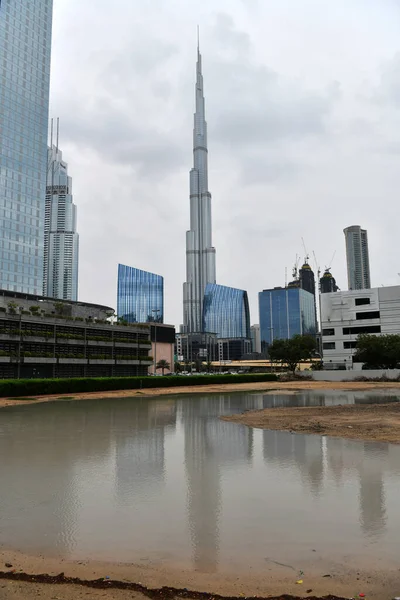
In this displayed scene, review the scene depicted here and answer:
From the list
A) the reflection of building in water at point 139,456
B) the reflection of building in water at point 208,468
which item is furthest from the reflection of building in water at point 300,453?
the reflection of building in water at point 139,456

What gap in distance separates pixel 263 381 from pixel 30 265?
69.6 meters

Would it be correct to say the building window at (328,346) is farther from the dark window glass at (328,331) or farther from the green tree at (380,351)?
the green tree at (380,351)

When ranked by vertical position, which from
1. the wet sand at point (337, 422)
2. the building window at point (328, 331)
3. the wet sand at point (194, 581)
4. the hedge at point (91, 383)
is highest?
the building window at point (328, 331)

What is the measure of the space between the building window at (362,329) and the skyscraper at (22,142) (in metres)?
79.5

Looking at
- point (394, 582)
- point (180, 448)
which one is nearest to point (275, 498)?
point (394, 582)

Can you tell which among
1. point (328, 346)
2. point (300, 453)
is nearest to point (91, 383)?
point (300, 453)

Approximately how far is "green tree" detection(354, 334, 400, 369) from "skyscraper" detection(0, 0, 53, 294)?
82537 millimetres

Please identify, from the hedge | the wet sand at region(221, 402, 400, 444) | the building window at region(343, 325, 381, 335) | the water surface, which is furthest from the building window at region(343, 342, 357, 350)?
the water surface

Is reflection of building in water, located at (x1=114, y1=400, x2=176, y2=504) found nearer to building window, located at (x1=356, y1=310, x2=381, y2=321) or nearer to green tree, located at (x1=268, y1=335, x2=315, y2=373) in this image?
green tree, located at (x1=268, y1=335, x2=315, y2=373)

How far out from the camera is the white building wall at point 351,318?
107 m

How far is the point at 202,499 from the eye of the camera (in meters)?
10.4

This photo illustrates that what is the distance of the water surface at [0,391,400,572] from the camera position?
7578mm

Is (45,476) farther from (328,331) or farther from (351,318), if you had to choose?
(328,331)

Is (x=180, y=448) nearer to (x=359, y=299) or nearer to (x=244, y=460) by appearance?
(x=244, y=460)
